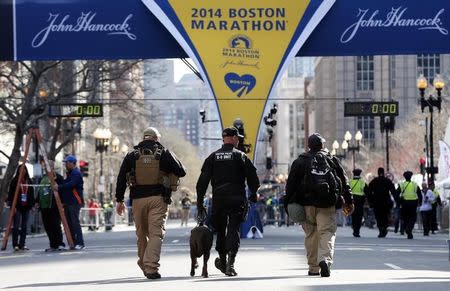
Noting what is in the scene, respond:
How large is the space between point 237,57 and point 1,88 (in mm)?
25840

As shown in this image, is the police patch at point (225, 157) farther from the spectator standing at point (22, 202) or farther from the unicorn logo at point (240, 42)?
the unicorn logo at point (240, 42)

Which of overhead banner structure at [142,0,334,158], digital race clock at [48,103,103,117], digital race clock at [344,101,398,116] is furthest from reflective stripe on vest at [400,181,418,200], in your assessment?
digital race clock at [48,103,103,117]

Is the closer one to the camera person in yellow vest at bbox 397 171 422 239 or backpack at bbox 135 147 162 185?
backpack at bbox 135 147 162 185

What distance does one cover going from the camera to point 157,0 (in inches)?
1428

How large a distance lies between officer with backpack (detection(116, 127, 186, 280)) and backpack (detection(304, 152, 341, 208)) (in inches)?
64.4

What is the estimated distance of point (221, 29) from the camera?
121 feet

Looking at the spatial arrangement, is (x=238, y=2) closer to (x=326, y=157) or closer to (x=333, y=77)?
(x=326, y=157)

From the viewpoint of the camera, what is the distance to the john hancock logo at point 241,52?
3703 centimetres

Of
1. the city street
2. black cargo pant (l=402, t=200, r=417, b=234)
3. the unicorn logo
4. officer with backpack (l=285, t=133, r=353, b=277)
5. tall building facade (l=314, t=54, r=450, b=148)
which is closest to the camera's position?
the city street

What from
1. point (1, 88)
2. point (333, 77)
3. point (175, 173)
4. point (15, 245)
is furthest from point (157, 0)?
point (333, 77)

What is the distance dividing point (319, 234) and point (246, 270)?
1.81 m

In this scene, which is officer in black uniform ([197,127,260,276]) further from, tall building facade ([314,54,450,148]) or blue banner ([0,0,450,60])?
tall building facade ([314,54,450,148])

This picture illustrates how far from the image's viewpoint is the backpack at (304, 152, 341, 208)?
16.8 meters

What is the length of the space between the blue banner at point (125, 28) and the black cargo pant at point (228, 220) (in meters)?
19.1
